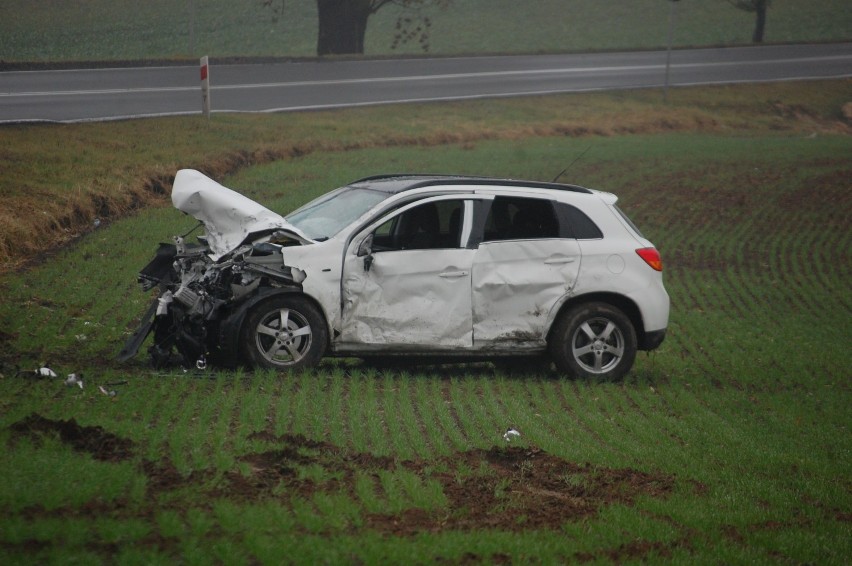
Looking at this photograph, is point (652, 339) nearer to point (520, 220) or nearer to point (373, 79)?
point (520, 220)

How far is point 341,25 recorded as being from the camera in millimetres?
38156

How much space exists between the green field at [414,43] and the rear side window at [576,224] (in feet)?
98.8

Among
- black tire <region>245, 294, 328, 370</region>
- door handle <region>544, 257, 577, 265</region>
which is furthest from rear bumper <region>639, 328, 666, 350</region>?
black tire <region>245, 294, 328, 370</region>

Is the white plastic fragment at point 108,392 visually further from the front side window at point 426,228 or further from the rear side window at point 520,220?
the rear side window at point 520,220

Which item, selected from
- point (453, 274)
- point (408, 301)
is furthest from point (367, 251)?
point (453, 274)

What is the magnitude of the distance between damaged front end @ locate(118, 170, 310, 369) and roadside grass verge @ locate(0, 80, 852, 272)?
4.54 m

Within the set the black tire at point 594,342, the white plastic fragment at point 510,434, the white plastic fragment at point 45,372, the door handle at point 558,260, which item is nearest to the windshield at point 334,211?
the door handle at point 558,260

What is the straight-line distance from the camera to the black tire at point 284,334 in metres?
9.58

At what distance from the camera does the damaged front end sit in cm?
956

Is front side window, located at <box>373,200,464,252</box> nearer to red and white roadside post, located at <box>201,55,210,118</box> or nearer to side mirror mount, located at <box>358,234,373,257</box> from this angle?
side mirror mount, located at <box>358,234,373,257</box>

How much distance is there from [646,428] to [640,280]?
2103 mm

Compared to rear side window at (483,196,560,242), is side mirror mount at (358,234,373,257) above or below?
below

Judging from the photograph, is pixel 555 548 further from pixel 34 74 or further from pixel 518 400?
pixel 34 74

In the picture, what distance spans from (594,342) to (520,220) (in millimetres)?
1381
